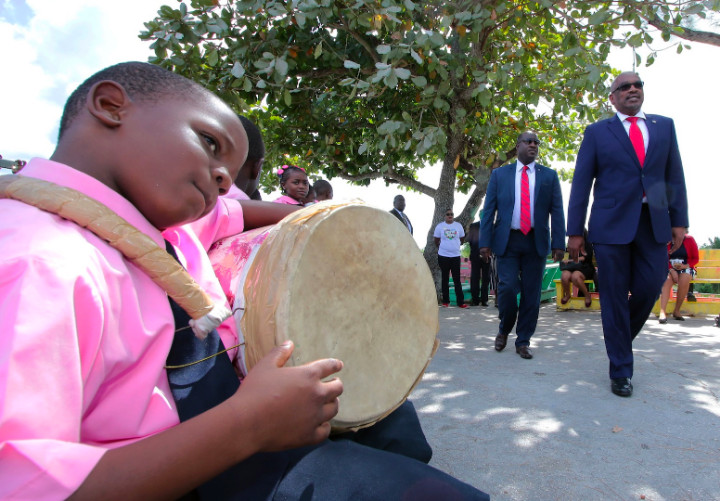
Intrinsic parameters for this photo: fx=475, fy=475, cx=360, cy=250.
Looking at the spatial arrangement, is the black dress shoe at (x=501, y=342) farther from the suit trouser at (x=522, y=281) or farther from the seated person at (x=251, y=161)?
the seated person at (x=251, y=161)

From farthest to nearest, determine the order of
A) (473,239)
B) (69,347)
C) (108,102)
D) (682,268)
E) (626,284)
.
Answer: (473,239) → (682,268) → (626,284) → (108,102) → (69,347)

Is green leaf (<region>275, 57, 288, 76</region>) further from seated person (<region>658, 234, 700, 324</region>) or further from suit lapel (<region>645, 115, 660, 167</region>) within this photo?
seated person (<region>658, 234, 700, 324</region>)

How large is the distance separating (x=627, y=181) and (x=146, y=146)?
9.71ft

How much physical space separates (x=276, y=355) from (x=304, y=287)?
0.18m

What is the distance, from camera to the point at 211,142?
86 cm

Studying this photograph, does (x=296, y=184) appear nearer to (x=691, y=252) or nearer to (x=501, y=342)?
(x=501, y=342)

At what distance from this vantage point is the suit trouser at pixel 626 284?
286cm

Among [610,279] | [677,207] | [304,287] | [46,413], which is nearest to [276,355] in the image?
[304,287]

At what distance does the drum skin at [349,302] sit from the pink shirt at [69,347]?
22cm

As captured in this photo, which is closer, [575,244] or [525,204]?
[575,244]

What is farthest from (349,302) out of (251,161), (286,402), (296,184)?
(296,184)

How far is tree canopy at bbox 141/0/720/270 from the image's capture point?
16.3 feet

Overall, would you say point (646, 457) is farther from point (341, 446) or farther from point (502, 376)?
point (341, 446)

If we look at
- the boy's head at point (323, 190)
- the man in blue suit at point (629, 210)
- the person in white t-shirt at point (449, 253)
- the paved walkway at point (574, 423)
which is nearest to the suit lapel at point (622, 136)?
the man in blue suit at point (629, 210)
